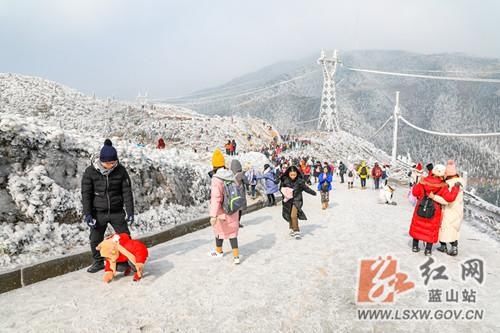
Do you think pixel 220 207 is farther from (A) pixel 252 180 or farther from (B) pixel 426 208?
(A) pixel 252 180

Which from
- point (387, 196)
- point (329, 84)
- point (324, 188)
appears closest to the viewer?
point (324, 188)

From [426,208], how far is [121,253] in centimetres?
472

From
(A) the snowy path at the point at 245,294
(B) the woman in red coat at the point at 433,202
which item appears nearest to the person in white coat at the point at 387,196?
(A) the snowy path at the point at 245,294

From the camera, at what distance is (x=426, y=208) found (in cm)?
598

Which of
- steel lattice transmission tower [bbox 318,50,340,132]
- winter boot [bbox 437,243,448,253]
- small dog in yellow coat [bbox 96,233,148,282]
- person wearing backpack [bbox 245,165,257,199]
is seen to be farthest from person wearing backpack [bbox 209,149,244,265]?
steel lattice transmission tower [bbox 318,50,340,132]

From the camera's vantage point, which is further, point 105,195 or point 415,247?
point 415,247

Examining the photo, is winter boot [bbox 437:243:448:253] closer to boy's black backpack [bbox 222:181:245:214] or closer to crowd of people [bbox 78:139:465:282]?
crowd of people [bbox 78:139:465:282]

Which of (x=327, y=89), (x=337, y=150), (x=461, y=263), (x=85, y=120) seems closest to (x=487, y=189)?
(x=327, y=89)

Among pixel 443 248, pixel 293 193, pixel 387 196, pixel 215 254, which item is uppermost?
pixel 293 193

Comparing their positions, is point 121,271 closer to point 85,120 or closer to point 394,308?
point 394,308

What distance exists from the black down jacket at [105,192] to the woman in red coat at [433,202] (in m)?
4.56

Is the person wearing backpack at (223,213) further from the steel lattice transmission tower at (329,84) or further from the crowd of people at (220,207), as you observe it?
the steel lattice transmission tower at (329,84)

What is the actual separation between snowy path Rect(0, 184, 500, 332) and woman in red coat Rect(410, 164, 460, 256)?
13.7 inches

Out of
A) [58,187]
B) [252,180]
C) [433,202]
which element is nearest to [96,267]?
[58,187]
